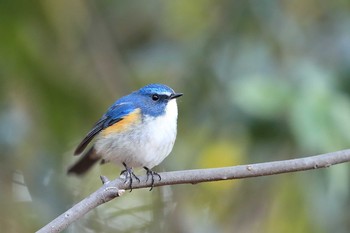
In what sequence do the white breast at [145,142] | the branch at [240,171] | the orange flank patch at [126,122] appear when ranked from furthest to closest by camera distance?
1. the orange flank patch at [126,122]
2. the white breast at [145,142]
3. the branch at [240,171]

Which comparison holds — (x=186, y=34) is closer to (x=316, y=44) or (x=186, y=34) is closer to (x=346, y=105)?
(x=316, y=44)

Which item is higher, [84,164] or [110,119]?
[110,119]

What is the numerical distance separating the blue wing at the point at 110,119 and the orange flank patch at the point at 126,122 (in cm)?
4

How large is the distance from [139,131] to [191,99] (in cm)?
110

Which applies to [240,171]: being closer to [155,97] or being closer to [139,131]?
[139,131]

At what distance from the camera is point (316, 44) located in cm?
466

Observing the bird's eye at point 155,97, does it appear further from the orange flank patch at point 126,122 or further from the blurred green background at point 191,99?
the blurred green background at point 191,99

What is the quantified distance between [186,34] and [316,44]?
82cm

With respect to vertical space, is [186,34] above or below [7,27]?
below

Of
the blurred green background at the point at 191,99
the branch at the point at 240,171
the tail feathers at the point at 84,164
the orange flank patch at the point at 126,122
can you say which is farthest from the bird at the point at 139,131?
the branch at the point at 240,171

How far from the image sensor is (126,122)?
354 centimetres

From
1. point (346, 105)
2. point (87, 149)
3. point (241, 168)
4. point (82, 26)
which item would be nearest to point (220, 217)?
point (87, 149)

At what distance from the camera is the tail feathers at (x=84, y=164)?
4.04 meters

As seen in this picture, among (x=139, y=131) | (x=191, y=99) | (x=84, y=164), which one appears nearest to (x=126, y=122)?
(x=139, y=131)
